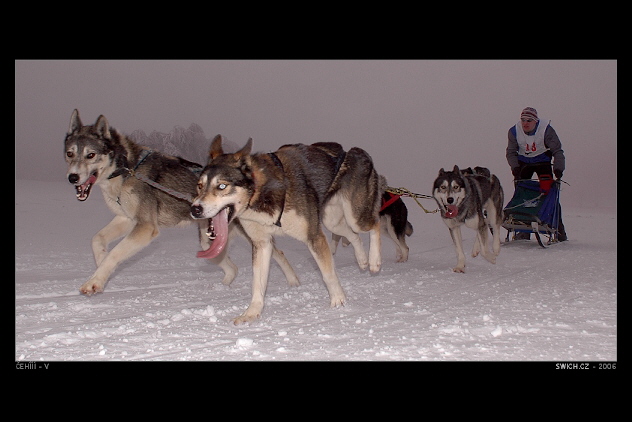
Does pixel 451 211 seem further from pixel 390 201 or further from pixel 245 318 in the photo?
pixel 245 318

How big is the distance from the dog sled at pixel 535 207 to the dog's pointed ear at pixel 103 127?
5116 millimetres

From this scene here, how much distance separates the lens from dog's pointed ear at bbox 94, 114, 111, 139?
3.78 meters

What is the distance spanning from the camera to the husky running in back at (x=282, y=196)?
9.55ft

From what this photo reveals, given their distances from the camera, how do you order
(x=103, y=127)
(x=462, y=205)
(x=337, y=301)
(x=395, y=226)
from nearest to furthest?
1. (x=337, y=301)
2. (x=103, y=127)
3. (x=462, y=205)
4. (x=395, y=226)

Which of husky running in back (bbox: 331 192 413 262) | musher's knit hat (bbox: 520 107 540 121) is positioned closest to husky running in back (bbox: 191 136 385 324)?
husky running in back (bbox: 331 192 413 262)

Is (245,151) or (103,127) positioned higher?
(103,127)

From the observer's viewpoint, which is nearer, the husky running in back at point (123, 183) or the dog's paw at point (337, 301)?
the dog's paw at point (337, 301)

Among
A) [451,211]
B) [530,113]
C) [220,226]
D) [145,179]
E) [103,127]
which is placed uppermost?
[530,113]

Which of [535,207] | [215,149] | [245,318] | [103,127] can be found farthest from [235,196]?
[535,207]

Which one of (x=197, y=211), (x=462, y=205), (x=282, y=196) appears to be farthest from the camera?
(x=462, y=205)

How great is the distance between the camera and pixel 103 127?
3.80 meters

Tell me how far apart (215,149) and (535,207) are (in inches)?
194

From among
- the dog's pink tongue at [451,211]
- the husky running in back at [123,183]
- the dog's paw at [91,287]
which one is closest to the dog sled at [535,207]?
the dog's pink tongue at [451,211]

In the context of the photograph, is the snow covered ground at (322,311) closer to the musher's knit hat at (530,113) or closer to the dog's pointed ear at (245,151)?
the dog's pointed ear at (245,151)
